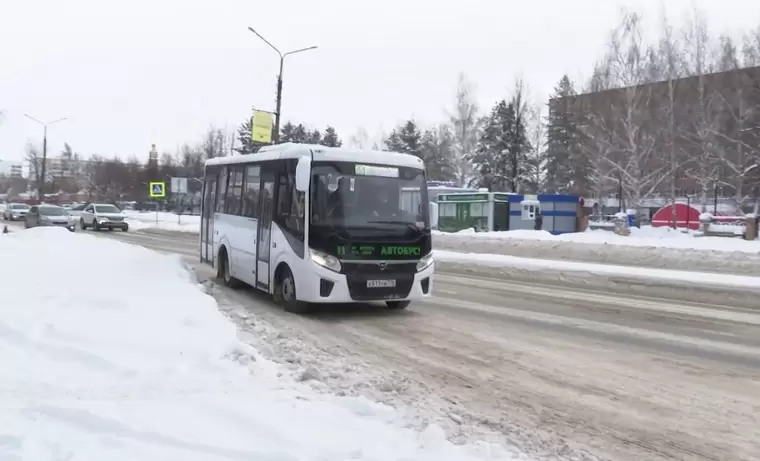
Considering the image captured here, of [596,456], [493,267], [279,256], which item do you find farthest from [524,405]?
[493,267]

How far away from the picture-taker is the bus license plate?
32.8 feet

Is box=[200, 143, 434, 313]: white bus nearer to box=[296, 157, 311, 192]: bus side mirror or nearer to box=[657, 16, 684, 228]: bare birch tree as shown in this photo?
box=[296, 157, 311, 192]: bus side mirror

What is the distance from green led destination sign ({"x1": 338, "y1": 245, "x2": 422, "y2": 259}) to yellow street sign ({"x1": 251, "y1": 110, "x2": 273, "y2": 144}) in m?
24.2

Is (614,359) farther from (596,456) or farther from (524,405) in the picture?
(596,456)

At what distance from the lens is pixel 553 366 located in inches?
289

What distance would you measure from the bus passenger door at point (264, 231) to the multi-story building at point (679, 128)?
32171 millimetres

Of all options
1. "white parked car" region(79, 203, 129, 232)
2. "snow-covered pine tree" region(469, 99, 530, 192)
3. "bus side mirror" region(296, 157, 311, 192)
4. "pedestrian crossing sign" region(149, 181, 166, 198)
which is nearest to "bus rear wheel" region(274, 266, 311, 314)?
"bus side mirror" region(296, 157, 311, 192)

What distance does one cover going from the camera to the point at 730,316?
11641 millimetres

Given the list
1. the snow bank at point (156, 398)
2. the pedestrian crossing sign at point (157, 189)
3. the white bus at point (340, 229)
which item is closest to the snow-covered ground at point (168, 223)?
the pedestrian crossing sign at point (157, 189)

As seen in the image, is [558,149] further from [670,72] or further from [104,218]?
[104,218]

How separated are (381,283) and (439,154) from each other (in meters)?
65.3

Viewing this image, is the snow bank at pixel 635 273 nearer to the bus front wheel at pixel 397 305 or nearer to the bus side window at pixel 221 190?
the bus front wheel at pixel 397 305

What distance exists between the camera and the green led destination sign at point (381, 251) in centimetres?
984

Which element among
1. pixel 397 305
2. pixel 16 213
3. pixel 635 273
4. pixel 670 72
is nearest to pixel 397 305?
pixel 397 305
